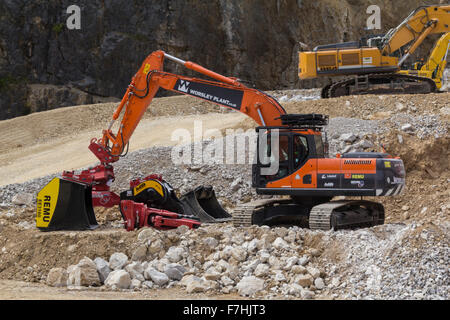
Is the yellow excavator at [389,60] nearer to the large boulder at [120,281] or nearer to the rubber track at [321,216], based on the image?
the rubber track at [321,216]

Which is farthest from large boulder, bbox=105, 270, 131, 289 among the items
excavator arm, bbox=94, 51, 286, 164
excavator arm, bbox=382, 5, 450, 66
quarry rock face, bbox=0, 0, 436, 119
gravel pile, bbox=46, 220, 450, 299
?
quarry rock face, bbox=0, 0, 436, 119

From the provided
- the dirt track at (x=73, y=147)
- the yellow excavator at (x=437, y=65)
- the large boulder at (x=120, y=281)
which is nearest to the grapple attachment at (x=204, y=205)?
the large boulder at (x=120, y=281)

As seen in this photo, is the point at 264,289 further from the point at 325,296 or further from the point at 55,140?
the point at 55,140

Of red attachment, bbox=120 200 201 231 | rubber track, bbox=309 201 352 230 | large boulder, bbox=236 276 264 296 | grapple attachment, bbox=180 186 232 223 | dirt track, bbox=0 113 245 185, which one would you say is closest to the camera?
large boulder, bbox=236 276 264 296

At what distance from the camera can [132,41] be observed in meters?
34.9

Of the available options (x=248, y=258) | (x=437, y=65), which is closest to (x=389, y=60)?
(x=437, y=65)

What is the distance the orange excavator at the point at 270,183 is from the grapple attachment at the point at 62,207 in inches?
0.6

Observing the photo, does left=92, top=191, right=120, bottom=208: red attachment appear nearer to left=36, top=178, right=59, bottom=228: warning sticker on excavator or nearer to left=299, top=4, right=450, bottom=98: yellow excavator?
left=36, top=178, right=59, bottom=228: warning sticker on excavator

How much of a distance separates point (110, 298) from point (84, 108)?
2058 centimetres

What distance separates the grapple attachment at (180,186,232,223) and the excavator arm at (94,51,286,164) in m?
1.52

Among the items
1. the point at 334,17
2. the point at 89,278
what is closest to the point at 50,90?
the point at 334,17

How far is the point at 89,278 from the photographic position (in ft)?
27.4

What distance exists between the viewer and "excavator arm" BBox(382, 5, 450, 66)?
1942cm

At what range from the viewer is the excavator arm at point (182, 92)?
36.1ft
